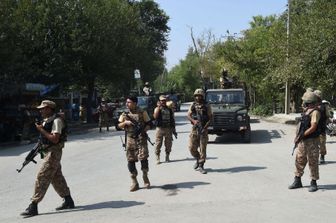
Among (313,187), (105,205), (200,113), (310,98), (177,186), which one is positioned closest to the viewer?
(105,205)

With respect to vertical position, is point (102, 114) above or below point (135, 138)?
below

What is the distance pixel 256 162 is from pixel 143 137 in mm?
4722

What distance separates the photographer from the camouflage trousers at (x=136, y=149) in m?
10.1

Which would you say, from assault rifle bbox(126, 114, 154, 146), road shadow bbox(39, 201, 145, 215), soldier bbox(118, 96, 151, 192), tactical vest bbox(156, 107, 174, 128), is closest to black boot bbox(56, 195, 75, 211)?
road shadow bbox(39, 201, 145, 215)

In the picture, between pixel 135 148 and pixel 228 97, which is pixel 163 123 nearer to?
pixel 135 148

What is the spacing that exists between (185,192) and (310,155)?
2329mm

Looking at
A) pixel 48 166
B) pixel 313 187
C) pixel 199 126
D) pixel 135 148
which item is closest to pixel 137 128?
pixel 135 148

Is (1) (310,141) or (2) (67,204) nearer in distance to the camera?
(2) (67,204)

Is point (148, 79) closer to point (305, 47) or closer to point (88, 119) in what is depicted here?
point (88, 119)

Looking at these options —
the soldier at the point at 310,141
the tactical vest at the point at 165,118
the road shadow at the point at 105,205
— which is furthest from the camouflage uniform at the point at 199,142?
the road shadow at the point at 105,205

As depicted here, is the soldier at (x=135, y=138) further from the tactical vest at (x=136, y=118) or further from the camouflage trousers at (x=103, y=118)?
the camouflage trousers at (x=103, y=118)

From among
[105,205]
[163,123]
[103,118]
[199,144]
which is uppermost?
[163,123]

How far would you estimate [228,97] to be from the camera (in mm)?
21781

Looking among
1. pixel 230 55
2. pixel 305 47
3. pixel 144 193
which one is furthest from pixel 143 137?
pixel 230 55
